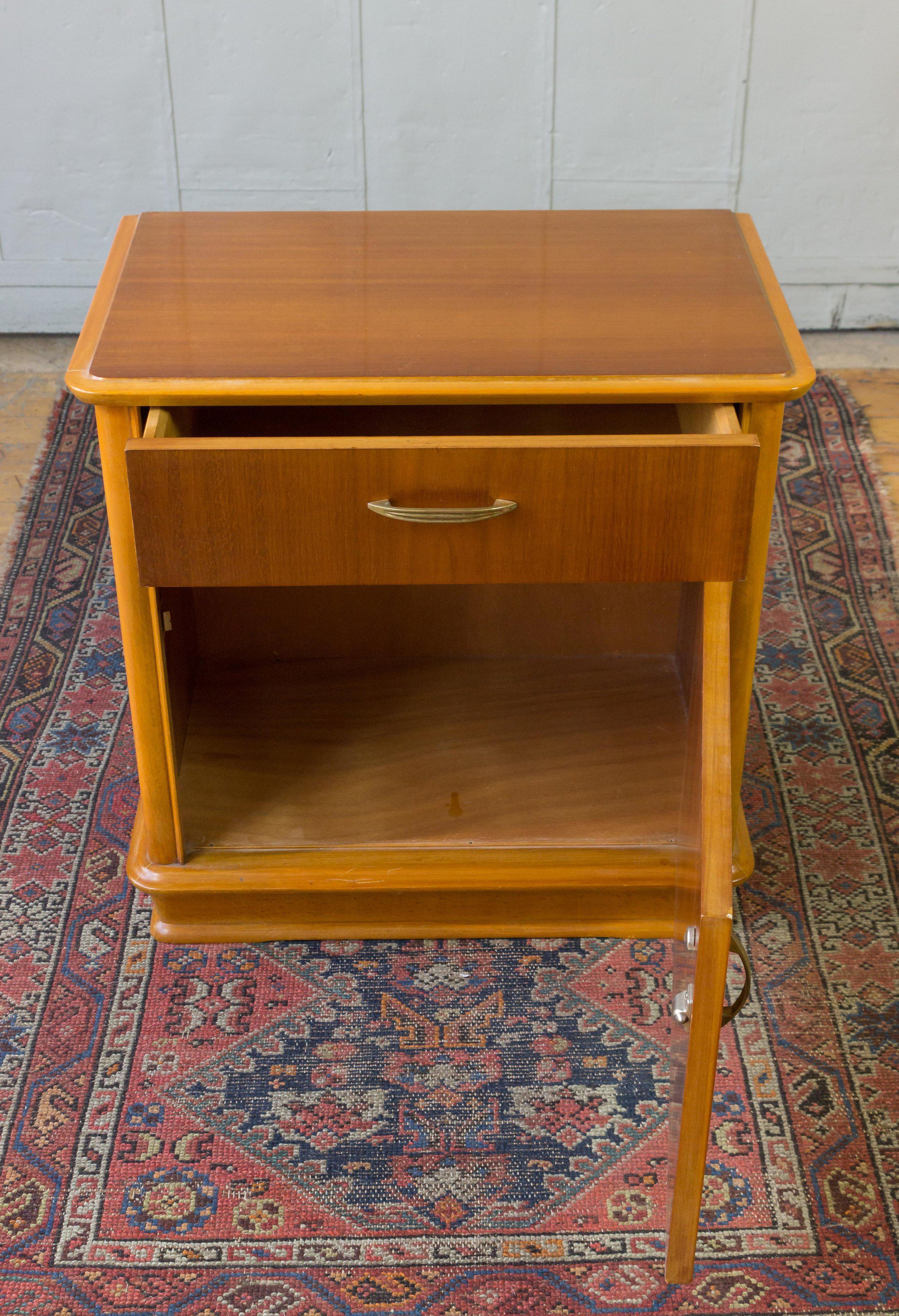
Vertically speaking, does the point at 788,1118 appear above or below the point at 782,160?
below

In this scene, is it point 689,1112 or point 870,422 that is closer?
point 689,1112

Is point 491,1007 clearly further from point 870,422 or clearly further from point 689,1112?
point 870,422

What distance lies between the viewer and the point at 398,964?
52.8 inches

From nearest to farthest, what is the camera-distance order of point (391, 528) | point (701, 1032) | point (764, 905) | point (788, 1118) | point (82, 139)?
point (701, 1032) < point (391, 528) < point (788, 1118) < point (764, 905) < point (82, 139)

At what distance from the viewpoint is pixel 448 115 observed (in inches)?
96.0

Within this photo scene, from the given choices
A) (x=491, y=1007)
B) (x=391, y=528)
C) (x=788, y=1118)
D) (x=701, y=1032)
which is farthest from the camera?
(x=491, y=1007)

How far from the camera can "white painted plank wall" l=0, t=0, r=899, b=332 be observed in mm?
2359

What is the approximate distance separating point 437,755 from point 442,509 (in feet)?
1.44

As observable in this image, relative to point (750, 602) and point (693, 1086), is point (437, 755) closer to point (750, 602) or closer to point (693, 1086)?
point (750, 602)

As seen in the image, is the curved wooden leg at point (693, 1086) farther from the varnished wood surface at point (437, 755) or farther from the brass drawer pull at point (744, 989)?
the varnished wood surface at point (437, 755)

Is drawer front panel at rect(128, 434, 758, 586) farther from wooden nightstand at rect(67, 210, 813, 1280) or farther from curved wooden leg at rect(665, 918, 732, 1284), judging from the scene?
curved wooden leg at rect(665, 918, 732, 1284)

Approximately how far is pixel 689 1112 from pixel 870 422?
5.47 feet

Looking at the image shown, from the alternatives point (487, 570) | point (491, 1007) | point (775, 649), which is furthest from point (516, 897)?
point (775, 649)

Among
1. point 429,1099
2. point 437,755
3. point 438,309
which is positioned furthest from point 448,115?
point 429,1099
